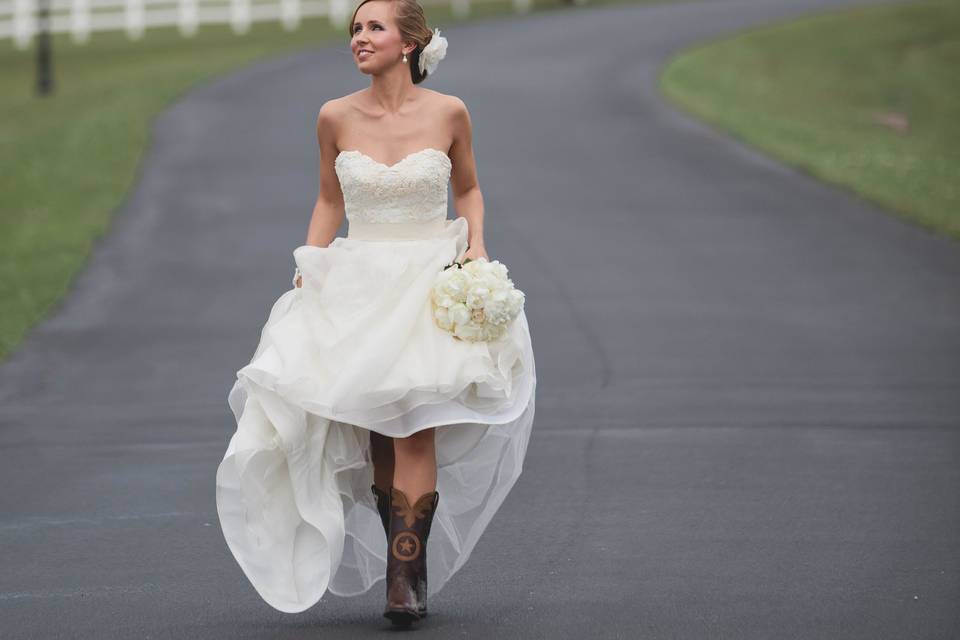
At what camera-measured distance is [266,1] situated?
1870 inches

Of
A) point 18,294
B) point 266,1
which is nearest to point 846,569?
point 18,294

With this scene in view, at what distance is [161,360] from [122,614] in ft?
19.8

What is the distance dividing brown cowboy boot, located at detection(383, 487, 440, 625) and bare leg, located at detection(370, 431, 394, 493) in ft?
0.67

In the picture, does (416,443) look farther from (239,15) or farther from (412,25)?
(239,15)

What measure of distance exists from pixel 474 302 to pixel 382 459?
0.80 m

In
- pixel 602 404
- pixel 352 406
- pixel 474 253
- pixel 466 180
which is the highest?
pixel 466 180

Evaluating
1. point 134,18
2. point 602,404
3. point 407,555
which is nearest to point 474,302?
point 407,555

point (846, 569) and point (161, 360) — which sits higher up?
point (846, 569)

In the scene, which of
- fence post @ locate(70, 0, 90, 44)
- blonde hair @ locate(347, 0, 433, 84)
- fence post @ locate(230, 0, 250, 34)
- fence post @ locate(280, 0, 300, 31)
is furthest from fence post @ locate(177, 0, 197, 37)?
blonde hair @ locate(347, 0, 433, 84)

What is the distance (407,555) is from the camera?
20.5ft

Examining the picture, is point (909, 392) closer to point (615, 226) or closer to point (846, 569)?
point (846, 569)

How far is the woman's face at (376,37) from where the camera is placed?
6457 millimetres

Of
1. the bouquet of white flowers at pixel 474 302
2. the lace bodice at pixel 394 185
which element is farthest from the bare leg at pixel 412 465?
the lace bodice at pixel 394 185

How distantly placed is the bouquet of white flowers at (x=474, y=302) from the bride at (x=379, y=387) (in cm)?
5
